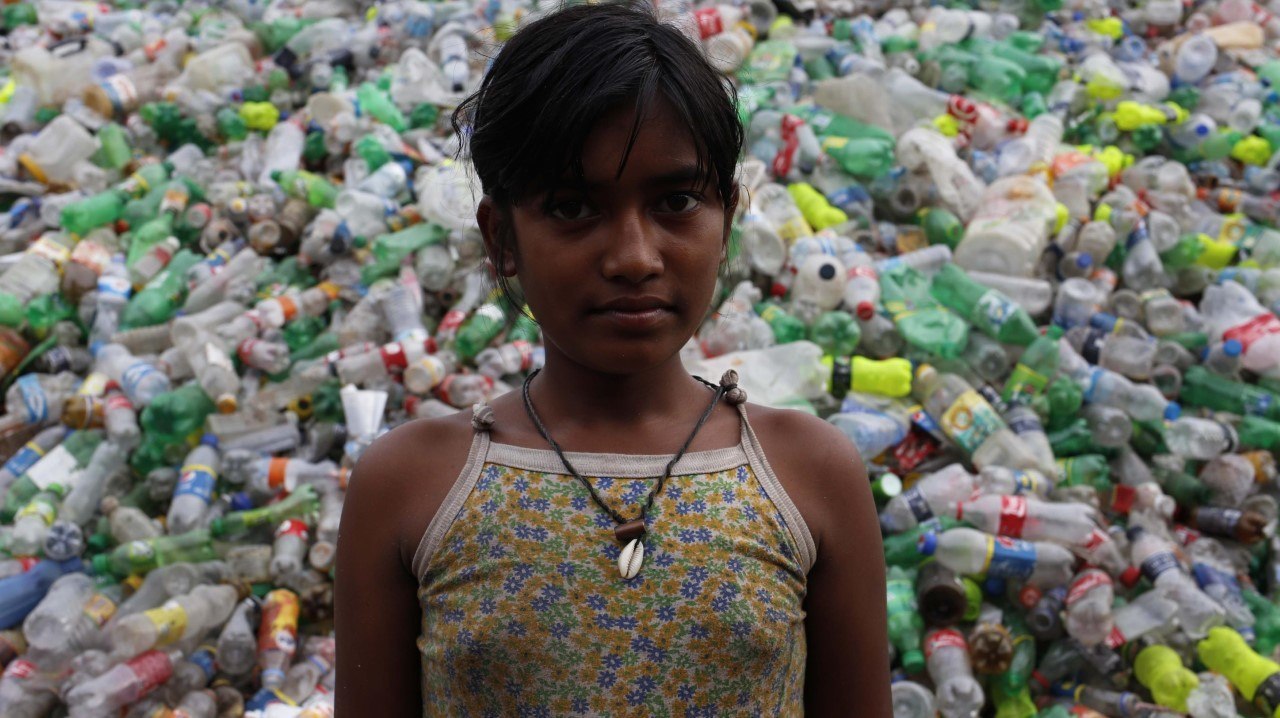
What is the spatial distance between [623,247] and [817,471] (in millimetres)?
346

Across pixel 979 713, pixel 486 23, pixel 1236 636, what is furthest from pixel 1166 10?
pixel 979 713

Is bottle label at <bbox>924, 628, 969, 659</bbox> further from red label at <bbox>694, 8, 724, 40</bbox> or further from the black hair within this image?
red label at <bbox>694, 8, 724, 40</bbox>

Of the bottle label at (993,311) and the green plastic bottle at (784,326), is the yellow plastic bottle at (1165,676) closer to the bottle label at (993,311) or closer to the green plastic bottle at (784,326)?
the bottle label at (993,311)

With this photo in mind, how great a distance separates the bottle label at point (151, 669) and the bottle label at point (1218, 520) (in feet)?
8.75

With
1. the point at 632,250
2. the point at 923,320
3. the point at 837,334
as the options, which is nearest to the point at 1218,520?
the point at 923,320

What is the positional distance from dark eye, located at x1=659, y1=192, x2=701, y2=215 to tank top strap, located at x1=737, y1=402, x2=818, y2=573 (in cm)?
27

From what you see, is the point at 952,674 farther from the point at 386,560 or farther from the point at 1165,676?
the point at 386,560

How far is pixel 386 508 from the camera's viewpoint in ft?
3.58

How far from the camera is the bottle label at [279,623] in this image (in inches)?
93.7

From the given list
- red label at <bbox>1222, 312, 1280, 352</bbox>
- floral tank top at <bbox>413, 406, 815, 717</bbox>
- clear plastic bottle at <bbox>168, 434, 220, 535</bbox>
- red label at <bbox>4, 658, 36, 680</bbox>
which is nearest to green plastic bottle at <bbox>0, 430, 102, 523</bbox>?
clear plastic bottle at <bbox>168, 434, 220, 535</bbox>

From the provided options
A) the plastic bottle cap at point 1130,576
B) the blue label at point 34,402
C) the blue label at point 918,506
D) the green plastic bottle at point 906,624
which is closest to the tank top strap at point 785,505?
the green plastic bottle at point 906,624

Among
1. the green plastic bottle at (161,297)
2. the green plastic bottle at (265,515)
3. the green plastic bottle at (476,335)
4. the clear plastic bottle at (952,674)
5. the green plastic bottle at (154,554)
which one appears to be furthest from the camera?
the green plastic bottle at (161,297)

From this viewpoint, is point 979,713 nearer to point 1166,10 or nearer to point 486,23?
point 486,23

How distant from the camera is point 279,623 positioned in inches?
95.3
